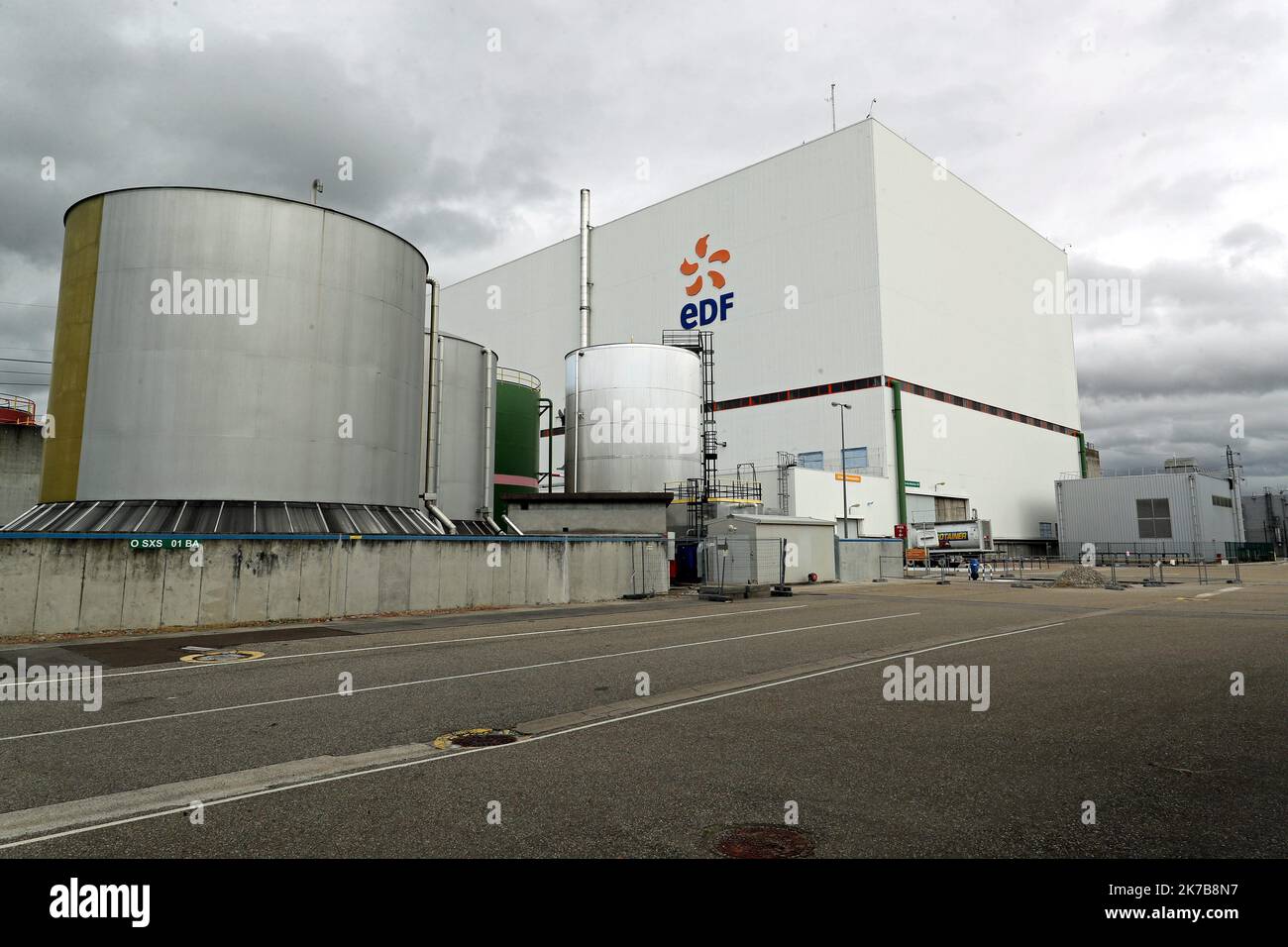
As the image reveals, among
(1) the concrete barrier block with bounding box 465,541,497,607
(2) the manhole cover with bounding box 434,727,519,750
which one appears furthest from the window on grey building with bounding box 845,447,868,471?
(2) the manhole cover with bounding box 434,727,519,750

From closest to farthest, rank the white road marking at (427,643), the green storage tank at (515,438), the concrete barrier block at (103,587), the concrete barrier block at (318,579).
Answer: the white road marking at (427,643)
the concrete barrier block at (103,587)
the concrete barrier block at (318,579)
the green storage tank at (515,438)

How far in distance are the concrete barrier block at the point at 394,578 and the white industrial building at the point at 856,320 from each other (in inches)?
1280

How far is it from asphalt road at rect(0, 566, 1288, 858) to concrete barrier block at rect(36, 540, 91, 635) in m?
3.13

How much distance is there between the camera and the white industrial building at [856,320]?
192 feet

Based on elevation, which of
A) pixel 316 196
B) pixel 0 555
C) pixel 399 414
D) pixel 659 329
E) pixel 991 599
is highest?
pixel 659 329

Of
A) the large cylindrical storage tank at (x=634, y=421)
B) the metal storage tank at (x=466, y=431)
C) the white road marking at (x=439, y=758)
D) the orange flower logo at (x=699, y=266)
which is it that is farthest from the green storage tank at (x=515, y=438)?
the orange flower logo at (x=699, y=266)

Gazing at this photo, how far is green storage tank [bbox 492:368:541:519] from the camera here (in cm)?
3922

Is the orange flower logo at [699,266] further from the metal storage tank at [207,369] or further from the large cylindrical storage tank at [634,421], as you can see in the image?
the metal storage tank at [207,369]

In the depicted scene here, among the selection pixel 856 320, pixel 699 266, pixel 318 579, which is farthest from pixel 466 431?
pixel 699 266

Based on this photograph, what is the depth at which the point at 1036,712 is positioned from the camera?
8.05 meters

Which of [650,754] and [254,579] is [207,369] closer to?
[254,579]
